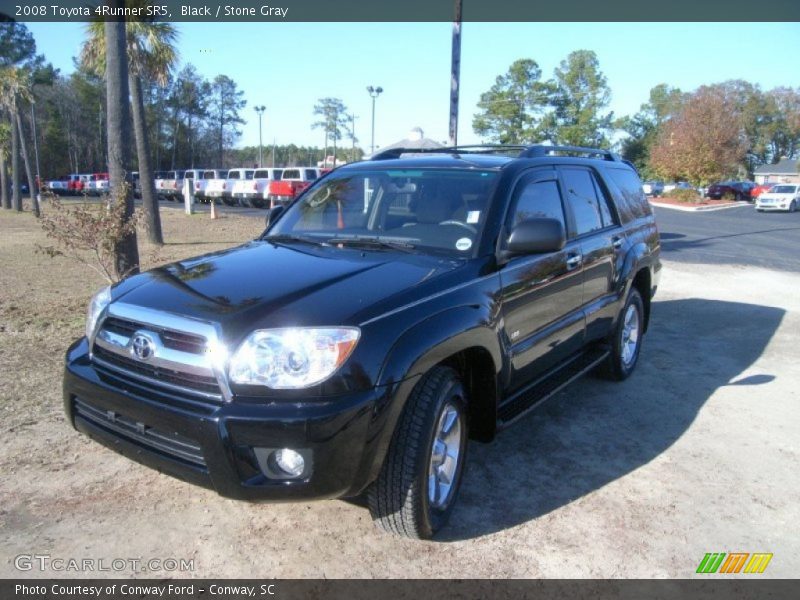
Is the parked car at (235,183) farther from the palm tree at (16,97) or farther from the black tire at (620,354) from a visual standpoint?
the black tire at (620,354)

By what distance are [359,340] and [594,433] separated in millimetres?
2478

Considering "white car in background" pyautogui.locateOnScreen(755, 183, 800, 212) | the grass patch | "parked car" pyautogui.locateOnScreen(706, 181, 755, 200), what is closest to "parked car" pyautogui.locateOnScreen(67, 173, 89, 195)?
the grass patch

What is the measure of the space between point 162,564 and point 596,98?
7692 centimetres

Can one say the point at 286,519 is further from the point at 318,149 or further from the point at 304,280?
the point at 318,149

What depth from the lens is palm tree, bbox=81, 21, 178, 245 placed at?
47.8 ft

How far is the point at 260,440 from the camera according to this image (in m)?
2.46

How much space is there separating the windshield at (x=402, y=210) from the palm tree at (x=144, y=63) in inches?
437

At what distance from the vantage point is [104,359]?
9.78ft

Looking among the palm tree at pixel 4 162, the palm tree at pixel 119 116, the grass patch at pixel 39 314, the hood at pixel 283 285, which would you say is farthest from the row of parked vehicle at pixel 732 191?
the hood at pixel 283 285

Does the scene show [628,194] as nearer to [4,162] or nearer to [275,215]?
[275,215]

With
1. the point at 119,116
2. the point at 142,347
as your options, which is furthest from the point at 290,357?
the point at 119,116

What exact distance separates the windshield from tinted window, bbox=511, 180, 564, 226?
23 centimetres

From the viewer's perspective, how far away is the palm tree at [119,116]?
7930 mm

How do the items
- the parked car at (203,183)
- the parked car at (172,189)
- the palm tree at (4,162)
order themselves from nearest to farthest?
the palm tree at (4,162) → the parked car at (203,183) → the parked car at (172,189)
